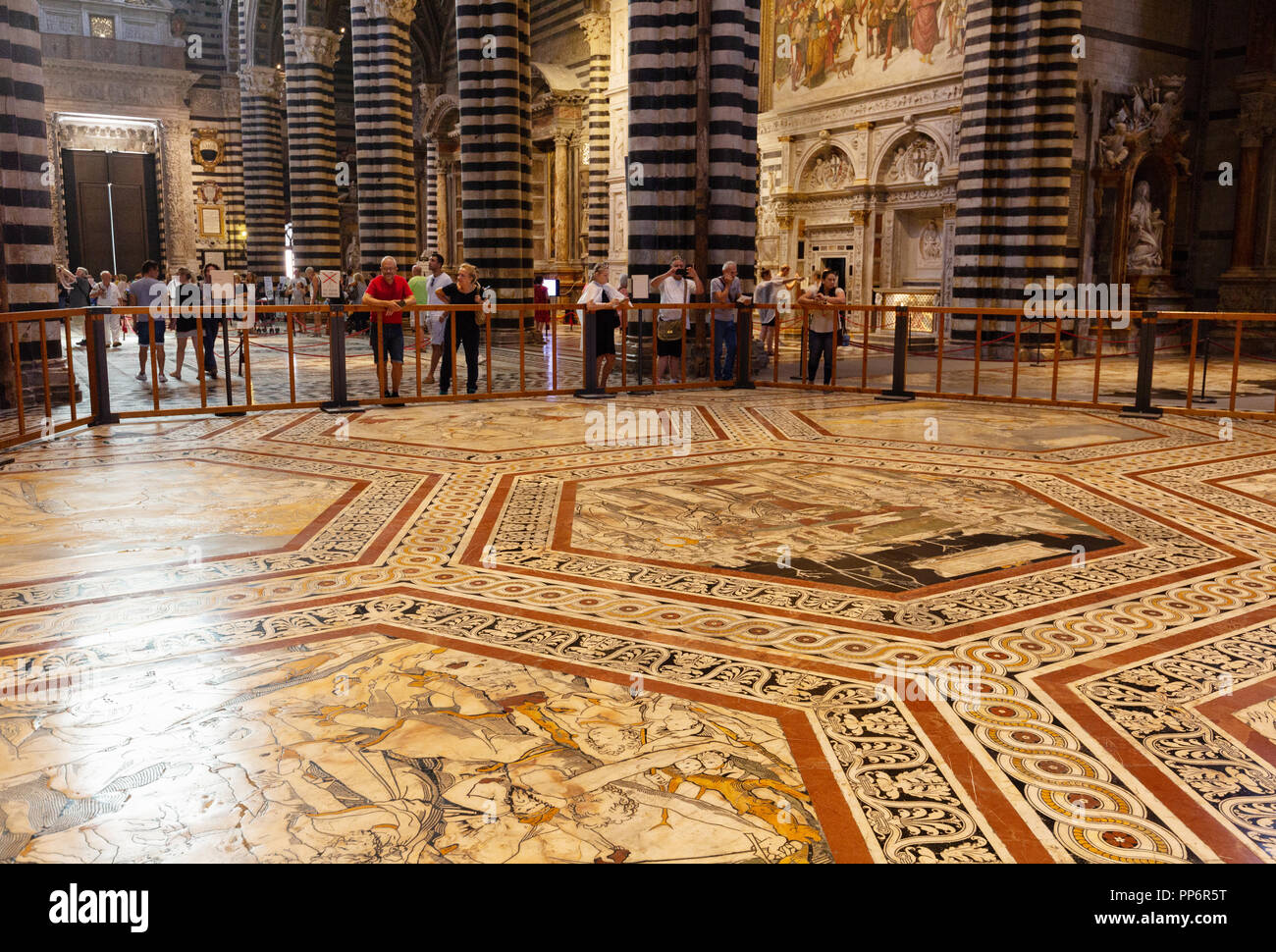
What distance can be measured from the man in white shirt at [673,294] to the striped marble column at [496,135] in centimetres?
598

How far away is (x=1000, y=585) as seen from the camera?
15.8 ft

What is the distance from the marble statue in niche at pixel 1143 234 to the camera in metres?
20.6

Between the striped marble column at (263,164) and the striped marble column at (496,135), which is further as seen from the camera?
the striped marble column at (263,164)

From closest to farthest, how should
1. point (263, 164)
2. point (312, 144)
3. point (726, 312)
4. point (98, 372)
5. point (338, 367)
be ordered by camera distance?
point (98, 372), point (338, 367), point (726, 312), point (312, 144), point (263, 164)

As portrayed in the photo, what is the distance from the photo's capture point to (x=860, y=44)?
22.6 meters

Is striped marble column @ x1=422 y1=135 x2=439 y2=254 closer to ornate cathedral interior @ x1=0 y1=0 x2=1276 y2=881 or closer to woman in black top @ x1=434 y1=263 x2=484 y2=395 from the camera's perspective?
ornate cathedral interior @ x1=0 y1=0 x2=1276 y2=881

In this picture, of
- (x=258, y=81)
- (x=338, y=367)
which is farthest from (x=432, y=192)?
(x=338, y=367)

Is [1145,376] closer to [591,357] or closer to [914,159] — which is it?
[591,357]

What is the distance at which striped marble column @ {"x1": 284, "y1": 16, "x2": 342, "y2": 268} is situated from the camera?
25781 mm

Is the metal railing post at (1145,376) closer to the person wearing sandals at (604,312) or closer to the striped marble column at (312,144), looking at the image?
the person wearing sandals at (604,312)

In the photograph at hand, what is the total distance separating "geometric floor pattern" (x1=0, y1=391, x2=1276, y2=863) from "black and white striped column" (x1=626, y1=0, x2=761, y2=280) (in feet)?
26.1

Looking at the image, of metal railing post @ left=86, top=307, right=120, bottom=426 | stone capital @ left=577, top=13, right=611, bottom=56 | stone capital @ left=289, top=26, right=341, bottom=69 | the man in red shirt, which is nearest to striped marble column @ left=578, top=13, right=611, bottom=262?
stone capital @ left=577, top=13, right=611, bottom=56

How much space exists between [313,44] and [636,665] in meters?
26.1

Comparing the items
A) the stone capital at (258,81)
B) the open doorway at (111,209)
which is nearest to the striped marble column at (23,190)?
the stone capital at (258,81)
